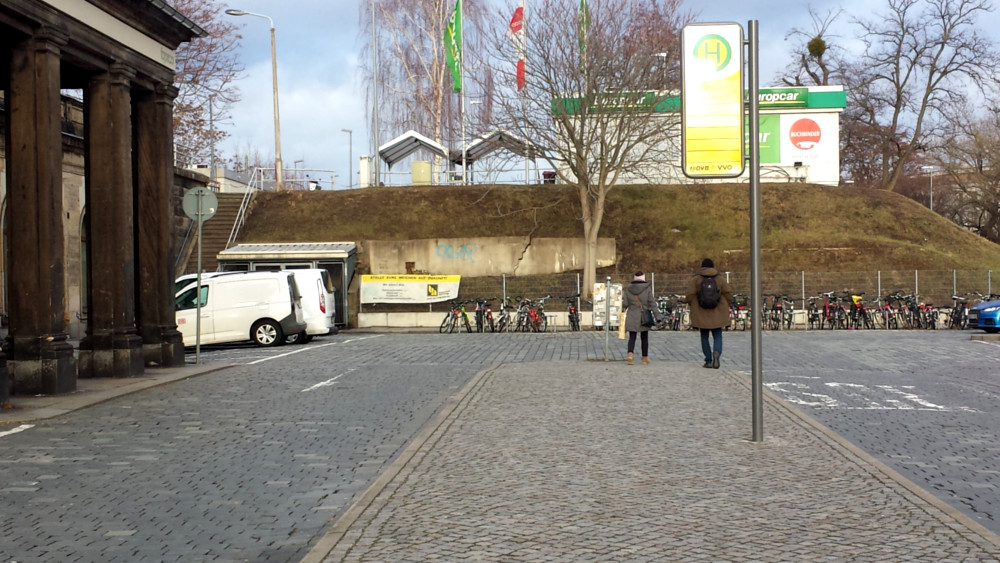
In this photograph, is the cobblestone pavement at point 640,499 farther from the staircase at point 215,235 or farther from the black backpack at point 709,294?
the staircase at point 215,235

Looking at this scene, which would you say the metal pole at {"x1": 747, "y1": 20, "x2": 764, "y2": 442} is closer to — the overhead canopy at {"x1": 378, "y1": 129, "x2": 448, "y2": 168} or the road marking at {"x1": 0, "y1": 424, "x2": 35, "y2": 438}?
the road marking at {"x1": 0, "y1": 424, "x2": 35, "y2": 438}

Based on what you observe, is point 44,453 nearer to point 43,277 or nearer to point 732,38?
point 43,277

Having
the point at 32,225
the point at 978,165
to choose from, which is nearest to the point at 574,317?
the point at 32,225

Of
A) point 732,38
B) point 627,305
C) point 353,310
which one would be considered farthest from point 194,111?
point 732,38

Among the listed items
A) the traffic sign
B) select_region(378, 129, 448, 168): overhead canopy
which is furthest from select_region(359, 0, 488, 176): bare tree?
the traffic sign

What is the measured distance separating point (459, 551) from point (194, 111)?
4234 cm

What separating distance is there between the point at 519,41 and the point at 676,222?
38.0 ft

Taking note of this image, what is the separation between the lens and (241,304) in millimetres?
25812

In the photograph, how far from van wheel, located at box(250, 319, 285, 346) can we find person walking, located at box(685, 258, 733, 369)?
39.4ft

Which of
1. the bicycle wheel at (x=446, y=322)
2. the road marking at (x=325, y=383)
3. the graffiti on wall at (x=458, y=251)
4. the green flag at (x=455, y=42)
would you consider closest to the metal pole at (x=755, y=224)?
the road marking at (x=325, y=383)

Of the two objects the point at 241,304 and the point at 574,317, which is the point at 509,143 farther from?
the point at 241,304

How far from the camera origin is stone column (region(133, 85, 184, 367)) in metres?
18.5

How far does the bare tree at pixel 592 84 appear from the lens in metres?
37.7

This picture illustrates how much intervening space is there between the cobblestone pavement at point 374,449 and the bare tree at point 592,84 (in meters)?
20.3
